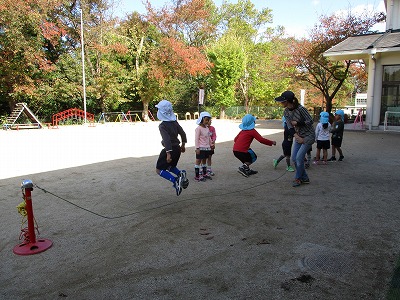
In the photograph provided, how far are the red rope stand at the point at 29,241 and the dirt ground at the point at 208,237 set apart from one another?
78 mm

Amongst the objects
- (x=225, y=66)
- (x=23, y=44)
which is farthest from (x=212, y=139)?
(x=225, y=66)

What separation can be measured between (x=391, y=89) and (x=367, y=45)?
8.44 ft

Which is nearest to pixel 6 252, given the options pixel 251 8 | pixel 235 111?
pixel 235 111

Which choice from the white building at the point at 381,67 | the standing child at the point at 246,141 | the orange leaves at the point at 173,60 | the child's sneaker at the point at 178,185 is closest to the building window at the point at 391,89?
the white building at the point at 381,67

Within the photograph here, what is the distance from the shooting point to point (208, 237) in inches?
155

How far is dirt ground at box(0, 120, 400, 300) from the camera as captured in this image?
2.89 metres

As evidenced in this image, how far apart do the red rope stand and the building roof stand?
645 inches

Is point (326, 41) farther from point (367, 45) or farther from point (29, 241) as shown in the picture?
point (29, 241)

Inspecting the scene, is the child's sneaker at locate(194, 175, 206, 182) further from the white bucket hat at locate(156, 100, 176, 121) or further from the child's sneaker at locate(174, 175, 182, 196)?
the white bucket hat at locate(156, 100, 176, 121)

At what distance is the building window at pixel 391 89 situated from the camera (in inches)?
658

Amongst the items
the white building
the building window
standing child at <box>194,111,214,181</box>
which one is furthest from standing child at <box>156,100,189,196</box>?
the building window

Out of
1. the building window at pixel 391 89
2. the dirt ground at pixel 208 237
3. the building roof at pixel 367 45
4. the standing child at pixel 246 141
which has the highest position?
the building roof at pixel 367 45

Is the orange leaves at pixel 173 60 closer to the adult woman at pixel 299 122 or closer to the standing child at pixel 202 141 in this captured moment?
the standing child at pixel 202 141

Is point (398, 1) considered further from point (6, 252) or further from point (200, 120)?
point (6, 252)
